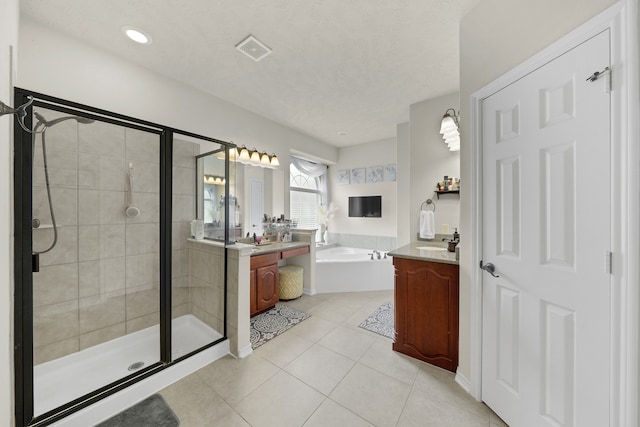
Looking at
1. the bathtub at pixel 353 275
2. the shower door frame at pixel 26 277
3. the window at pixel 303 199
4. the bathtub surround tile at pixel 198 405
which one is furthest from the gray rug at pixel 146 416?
the window at pixel 303 199

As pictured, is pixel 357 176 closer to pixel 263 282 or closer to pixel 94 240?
pixel 263 282

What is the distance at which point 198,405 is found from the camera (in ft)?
4.96

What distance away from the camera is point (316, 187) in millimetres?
5285

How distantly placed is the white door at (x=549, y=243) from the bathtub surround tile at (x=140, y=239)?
293cm

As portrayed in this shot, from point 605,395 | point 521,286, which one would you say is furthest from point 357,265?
point 605,395

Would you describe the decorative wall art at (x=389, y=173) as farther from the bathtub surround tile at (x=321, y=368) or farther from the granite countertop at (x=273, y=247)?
the bathtub surround tile at (x=321, y=368)

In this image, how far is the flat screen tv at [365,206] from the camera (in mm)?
4742

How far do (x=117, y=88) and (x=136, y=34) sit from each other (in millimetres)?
558

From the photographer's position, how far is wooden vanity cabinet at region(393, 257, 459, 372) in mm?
1795

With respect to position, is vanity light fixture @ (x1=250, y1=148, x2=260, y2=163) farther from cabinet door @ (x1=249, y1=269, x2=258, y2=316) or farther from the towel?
the towel

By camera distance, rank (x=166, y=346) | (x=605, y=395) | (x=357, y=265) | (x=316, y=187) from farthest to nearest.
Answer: (x=316, y=187) < (x=357, y=265) < (x=166, y=346) < (x=605, y=395)

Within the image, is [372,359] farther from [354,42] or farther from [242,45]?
[242,45]

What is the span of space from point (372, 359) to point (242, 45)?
2992 millimetres

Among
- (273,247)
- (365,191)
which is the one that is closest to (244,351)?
(273,247)
